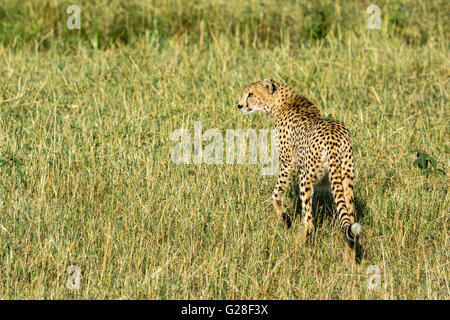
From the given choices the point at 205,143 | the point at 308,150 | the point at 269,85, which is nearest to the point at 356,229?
the point at 308,150

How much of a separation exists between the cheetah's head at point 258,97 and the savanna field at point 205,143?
1.65 ft

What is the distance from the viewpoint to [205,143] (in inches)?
245

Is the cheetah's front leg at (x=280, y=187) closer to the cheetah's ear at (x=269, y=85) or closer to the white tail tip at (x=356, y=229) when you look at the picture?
the cheetah's ear at (x=269, y=85)

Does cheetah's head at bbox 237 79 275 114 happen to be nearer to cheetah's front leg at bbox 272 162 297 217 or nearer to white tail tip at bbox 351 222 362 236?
cheetah's front leg at bbox 272 162 297 217

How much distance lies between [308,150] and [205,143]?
176 centimetres

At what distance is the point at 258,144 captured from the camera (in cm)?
621

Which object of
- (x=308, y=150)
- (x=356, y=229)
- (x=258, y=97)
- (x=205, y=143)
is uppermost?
(x=258, y=97)

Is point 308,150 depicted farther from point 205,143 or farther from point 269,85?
point 205,143

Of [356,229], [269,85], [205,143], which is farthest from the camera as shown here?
[205,143]

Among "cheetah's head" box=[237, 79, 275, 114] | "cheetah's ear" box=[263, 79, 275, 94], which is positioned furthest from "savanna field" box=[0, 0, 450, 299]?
"cheetah's ear" box=[263, 79, 275, 94]

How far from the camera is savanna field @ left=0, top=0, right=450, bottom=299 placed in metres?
4.27

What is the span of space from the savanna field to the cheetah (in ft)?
0.91

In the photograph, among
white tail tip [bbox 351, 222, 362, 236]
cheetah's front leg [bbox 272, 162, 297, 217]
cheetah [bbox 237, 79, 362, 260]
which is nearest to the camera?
white tail tip [bbox 351, 222, 362, 236]

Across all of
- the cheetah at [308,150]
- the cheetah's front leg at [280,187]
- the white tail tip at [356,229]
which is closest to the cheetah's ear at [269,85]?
the cheetah at [308,150]
